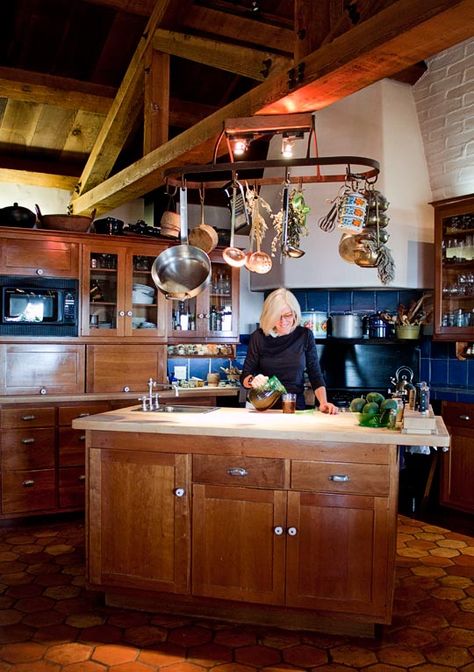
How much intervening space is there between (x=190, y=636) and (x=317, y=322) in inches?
127

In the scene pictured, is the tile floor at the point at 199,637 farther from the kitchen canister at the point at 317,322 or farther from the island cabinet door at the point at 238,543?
the kitchen canister at the point at 317,322

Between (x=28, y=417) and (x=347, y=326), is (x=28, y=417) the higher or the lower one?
the lower one

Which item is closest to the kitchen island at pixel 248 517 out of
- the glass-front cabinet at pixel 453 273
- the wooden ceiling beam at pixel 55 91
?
the glass-front cabinet at pixel 453 273

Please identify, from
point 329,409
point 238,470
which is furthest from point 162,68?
point 238,470

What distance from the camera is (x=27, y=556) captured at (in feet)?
12.6

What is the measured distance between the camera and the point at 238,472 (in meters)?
2.85

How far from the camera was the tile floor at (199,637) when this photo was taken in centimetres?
256

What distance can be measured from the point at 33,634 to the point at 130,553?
541 millimetres

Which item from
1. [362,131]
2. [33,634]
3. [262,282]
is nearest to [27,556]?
[33,634]

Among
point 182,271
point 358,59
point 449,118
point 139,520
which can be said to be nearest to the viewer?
point 358,59

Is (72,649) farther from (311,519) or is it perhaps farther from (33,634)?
(311,519)

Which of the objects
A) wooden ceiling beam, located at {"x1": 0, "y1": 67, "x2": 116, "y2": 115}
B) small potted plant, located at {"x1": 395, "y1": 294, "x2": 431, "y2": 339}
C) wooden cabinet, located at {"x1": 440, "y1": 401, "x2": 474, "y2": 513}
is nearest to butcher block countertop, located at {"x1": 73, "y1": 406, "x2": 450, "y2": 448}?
wooden cabinet, located at {"x1": 440, "y1": 401, "x2": 474, "y2": 513}

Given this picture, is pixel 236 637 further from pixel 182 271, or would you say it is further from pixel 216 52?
pixel 216 52

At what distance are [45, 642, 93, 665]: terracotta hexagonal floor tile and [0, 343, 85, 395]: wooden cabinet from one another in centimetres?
222
